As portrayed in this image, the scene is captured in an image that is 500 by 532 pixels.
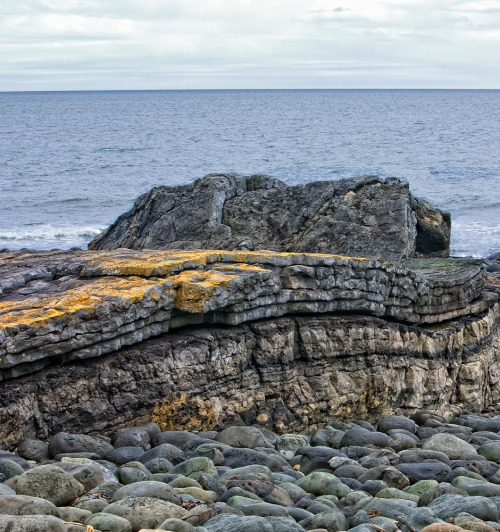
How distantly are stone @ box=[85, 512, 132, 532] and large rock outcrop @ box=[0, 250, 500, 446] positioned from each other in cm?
253

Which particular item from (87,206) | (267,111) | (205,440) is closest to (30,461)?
(205,440)

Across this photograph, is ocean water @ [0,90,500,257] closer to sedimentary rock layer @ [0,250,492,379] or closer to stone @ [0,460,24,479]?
sedimentary rock layer @ [0,250,492,379]

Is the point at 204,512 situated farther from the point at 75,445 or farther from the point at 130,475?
the point at 75,445

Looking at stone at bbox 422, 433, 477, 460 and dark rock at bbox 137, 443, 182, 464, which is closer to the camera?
Result: dark rock at bbox 137, 443, 182, 464

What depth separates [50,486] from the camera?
6.07 meters

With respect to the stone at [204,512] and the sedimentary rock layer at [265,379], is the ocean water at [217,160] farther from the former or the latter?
the stone at [204,512]

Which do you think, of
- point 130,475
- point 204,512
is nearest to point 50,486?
point 130,475

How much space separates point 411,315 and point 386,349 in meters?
1.04

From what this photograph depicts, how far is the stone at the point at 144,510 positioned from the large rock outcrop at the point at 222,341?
2456 millimetres

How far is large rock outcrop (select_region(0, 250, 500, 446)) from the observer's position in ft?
26.6

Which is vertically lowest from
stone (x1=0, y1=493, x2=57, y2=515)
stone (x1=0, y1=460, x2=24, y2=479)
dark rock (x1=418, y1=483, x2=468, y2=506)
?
dark rock (x1=418, y1=483, x2=468, y2=506)

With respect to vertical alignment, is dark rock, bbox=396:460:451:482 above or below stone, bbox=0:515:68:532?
below

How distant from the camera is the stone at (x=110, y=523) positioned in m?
5.41

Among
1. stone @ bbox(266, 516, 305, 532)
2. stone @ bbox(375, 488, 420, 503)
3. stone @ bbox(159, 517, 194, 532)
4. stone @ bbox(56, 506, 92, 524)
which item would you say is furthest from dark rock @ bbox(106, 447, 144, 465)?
stone @ bbox(375, 488, 420, 503)
